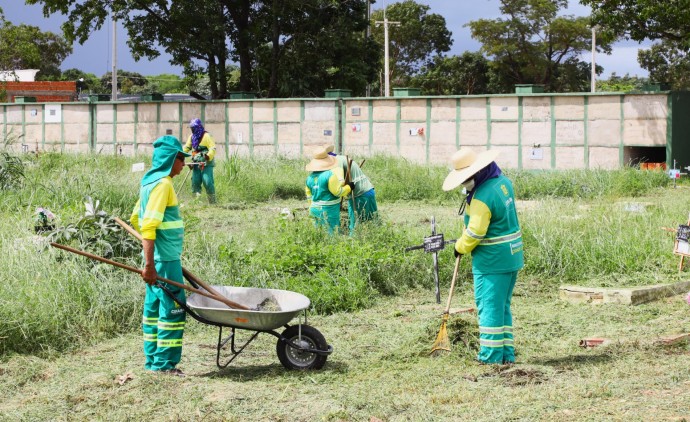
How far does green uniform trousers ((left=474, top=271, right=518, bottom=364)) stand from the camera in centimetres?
711

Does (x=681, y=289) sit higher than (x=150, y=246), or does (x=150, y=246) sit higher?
(x=150, y=246)

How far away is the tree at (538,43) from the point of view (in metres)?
46.2

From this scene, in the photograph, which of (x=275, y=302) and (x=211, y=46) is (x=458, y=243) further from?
(x=211, y=46)

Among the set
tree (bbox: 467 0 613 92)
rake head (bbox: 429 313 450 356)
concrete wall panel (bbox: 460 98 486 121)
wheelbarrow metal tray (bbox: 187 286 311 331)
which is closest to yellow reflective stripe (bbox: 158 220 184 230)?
wheelbarrow metal tray (bbox: 187 286 311 331)

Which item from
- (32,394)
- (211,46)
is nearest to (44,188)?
(32,394)

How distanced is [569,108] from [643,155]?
2.15m

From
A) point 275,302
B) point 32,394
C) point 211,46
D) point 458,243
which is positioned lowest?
point 32,394

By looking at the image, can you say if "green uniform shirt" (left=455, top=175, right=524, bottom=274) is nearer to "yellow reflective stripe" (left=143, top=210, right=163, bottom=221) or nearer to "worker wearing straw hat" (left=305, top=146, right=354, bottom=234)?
"yellow reflective stripe" (left=143, top=210, right=163, bottom=221)

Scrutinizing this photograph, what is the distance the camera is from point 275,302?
7.25 metres

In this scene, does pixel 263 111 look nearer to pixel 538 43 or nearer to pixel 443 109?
pixel 443 109

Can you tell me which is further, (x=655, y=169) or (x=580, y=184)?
(x=655, y=169)

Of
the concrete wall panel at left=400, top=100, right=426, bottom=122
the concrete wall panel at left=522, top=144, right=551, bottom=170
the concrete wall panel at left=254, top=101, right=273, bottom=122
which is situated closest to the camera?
the concrete wall panel at left=522, top=144, right=551, bottom=170

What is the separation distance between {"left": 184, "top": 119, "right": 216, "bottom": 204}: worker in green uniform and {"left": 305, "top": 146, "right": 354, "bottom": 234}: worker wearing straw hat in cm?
522

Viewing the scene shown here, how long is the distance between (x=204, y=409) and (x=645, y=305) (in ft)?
15.9
